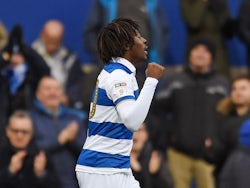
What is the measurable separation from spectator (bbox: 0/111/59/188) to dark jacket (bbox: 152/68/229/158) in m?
1.60

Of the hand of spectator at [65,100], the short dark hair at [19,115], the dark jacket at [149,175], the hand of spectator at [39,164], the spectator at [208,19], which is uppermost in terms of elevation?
the spectator at [208,19]

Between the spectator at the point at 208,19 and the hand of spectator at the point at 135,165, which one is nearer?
the hand of spectator at the point at 135,165

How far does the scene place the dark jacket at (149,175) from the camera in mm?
8719

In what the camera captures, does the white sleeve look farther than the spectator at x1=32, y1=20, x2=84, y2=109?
No

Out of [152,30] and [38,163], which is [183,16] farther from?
[38,163]

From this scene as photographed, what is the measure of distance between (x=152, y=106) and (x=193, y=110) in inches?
16.0

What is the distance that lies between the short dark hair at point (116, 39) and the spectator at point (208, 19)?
170 inches

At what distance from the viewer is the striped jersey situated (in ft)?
19.7

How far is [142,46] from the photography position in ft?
20.1

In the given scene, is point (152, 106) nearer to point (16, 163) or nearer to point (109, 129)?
point (16, 163)

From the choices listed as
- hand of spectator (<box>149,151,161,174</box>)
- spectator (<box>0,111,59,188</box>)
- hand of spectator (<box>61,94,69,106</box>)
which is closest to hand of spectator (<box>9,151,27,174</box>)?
spectator (<box>0,111,59,188</box>)

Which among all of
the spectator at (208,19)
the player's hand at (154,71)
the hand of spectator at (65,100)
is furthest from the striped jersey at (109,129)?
the spectator at (208,19)

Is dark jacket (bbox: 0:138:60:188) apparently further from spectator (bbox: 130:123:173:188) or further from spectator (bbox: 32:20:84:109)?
spectator (bbox: 32:20:84:109)

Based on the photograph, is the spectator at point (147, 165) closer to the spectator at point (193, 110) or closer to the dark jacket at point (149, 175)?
the dark jacket at point (149, 175)
